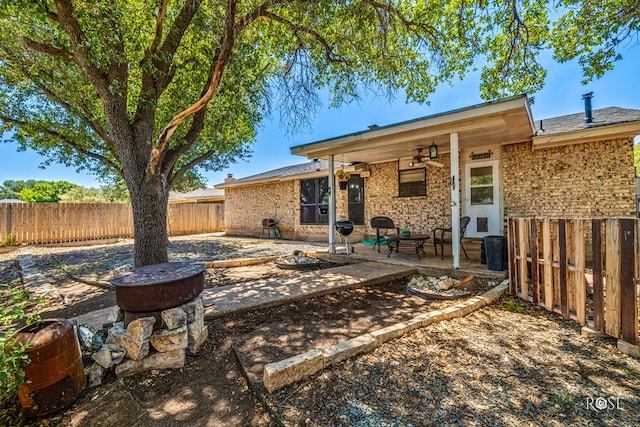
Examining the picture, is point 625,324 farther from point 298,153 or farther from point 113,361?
point 298,153

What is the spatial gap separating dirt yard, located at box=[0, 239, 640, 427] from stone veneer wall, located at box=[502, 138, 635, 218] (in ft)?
13.3

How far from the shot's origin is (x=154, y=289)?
2.44 metres

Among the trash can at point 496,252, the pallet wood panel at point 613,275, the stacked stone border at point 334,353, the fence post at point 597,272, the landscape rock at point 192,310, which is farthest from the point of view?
the trash can at point 496,252

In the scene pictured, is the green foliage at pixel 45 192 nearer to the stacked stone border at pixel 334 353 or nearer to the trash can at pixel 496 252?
the stacked stone border at pixel 334 353

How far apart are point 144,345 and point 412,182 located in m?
7.73

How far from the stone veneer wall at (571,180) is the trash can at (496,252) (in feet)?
7.42

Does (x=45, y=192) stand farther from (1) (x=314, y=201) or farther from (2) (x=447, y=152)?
(2) (x=447, y=152)

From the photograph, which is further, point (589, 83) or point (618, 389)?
point (589, 83)

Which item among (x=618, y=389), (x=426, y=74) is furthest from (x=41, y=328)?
(x=426, y=74)

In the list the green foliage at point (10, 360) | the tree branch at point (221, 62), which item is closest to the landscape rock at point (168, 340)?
the green foliage at point (10, 360)

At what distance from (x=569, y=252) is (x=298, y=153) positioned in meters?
5.95

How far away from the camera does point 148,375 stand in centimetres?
237

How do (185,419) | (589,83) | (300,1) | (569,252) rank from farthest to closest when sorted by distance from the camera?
(589,83), (300,1), (569,252), (185,419)

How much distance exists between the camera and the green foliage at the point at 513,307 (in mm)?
3611
